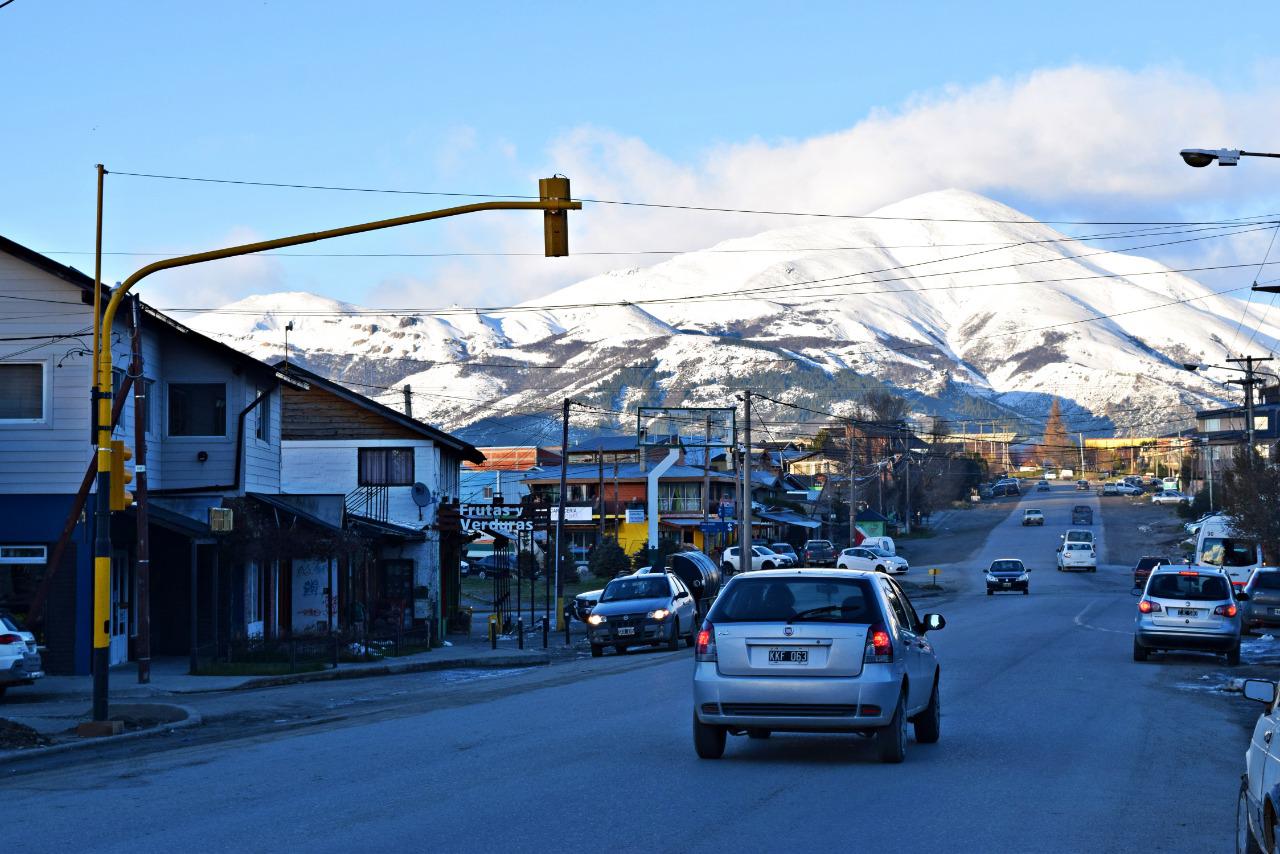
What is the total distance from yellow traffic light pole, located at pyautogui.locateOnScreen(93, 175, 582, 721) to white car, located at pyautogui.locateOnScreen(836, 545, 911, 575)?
169 feet

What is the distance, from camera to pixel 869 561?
236 feet

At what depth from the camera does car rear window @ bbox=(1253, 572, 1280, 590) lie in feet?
Result: 129

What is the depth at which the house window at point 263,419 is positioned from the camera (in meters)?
34.5

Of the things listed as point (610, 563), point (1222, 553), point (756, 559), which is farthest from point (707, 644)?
point (756, 559)

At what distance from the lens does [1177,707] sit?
20.2 meters

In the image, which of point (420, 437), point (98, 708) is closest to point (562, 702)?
point (98, 708)

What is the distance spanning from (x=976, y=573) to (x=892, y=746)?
68.9m

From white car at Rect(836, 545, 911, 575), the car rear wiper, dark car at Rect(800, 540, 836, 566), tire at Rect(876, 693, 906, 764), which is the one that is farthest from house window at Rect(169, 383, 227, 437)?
dark car at Rect(800, 540, 836, 566)

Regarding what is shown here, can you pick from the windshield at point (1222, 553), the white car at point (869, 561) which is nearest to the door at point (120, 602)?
the windshield at point (1222, 553)

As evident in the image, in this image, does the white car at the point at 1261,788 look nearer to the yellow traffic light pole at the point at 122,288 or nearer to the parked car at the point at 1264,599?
the yellow traffic light pole at the point at 122,288

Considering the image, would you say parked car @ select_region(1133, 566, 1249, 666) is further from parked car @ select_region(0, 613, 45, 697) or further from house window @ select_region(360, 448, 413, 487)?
house window @ select_region(360, 448, 413, 487)

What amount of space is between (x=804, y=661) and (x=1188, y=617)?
56.4 ft

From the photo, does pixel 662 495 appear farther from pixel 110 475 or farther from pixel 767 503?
pixel 110 475

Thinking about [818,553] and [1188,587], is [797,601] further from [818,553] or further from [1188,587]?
[818,553]
